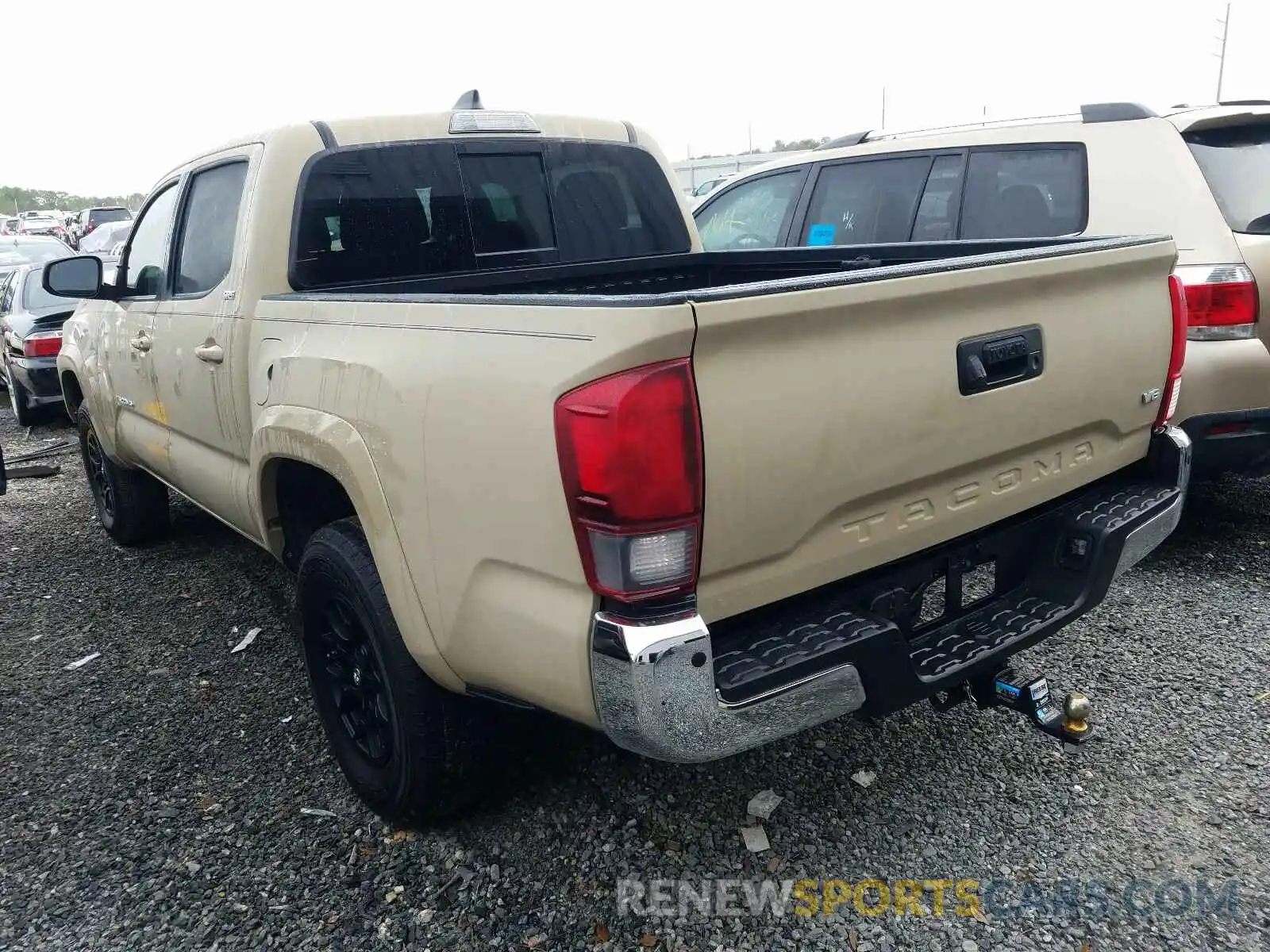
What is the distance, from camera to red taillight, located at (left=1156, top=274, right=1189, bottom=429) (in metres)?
2.72

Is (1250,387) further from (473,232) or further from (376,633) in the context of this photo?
(376,633)

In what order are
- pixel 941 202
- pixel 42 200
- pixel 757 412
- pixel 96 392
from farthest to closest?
pixel 42 200 → pixel 941 202 → pixel 96 392 → pixel 757 412

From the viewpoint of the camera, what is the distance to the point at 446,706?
243 centimetres

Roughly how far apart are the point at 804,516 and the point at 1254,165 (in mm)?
3448

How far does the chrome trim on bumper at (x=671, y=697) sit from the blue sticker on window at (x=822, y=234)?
13.2ft

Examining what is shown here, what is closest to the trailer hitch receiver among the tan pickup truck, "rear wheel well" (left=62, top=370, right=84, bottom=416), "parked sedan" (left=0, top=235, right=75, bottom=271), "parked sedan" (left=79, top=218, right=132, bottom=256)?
the tan pickup truck

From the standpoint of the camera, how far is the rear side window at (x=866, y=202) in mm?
5148

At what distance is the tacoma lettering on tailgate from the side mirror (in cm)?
371

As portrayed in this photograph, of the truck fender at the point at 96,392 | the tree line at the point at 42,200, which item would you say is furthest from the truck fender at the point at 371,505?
the tree line at the point at 42,200

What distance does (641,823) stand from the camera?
105 inches

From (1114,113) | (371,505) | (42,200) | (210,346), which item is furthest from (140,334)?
(42,200)

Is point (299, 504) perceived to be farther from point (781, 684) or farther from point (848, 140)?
point (848, 140)

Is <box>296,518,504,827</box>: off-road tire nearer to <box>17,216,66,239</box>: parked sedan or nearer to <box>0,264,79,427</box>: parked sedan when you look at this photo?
<box>0,264,79,427</box>: parked sedan

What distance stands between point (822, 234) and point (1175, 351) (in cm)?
299
